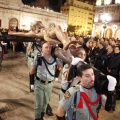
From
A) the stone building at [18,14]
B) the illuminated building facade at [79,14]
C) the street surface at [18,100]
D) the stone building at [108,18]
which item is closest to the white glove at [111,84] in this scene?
the street surface at [18,100]

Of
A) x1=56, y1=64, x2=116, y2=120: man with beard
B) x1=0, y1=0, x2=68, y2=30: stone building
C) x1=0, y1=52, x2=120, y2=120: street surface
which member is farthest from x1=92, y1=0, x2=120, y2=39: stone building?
x1=56, y1=64, x2=116, y2=120: man with beard

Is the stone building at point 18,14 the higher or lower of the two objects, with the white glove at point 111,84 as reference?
higher

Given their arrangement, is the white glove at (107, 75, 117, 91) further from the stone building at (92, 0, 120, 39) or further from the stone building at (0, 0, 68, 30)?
the stone building at (92, 0, 120, 39)

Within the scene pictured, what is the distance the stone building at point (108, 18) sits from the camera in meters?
43.0

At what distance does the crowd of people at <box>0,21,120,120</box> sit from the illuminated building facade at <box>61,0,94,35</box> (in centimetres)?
5489

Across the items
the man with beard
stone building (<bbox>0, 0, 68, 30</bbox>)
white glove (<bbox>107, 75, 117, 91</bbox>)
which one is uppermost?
stone building (<bbox>0, 0, 68, 30</bbox>)

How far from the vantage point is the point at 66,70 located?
4285 mm

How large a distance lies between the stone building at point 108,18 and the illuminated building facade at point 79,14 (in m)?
14.4

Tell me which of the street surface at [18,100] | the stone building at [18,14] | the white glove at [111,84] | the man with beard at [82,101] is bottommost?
the street surface at [18,100]

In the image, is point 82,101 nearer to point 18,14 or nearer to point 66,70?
point 66,70

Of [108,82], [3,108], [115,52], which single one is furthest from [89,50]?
[108,82]

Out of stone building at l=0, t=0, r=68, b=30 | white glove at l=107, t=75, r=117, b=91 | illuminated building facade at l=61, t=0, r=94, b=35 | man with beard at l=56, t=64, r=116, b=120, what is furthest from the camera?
illuminated building facade at l=61, t=0, r=94, b=35

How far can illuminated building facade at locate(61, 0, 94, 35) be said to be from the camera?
62906 mm

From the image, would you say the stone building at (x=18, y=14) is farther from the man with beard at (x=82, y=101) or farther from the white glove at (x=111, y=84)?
the white glove at (x=111, y=84)
